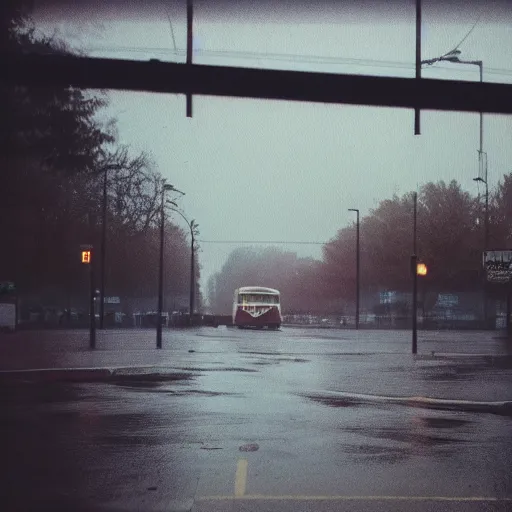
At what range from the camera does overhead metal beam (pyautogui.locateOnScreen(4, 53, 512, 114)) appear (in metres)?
10.5

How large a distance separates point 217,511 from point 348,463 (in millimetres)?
2723

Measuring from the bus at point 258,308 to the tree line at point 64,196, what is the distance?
12.3 m

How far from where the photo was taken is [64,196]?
55531 mm

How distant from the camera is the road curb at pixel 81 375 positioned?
20.1 meters

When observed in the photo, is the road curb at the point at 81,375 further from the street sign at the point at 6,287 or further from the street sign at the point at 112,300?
the street sign at the point at 112,300

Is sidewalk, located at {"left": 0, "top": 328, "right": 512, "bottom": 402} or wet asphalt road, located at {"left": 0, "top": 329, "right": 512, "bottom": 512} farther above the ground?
wet asphalt road, located at {"left": 0, "top": 329, "right": 512, "bottom": 512}

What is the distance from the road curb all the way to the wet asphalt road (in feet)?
2.14

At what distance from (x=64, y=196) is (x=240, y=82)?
153 ft

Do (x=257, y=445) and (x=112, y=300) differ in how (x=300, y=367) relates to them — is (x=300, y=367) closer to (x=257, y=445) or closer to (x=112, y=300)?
(x=257, y=445)

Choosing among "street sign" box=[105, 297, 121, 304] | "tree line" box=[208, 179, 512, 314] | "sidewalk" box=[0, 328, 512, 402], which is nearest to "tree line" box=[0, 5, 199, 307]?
"street sign" box=[105, 297, 121, 304]

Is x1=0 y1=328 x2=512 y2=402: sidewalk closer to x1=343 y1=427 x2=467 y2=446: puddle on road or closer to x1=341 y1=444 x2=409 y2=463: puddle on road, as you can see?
x1=343 y1=427 x2=467 y2=446: puddle on road

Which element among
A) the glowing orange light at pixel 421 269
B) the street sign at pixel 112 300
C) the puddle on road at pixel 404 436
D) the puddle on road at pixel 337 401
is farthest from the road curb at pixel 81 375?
the street sign at pixel 112 300

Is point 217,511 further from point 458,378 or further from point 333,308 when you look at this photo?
point 333,308

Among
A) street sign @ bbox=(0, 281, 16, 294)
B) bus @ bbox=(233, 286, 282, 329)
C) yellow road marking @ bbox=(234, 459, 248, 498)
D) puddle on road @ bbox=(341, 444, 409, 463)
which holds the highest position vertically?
street sign @ bbox=(0, 281, 16, 294)
